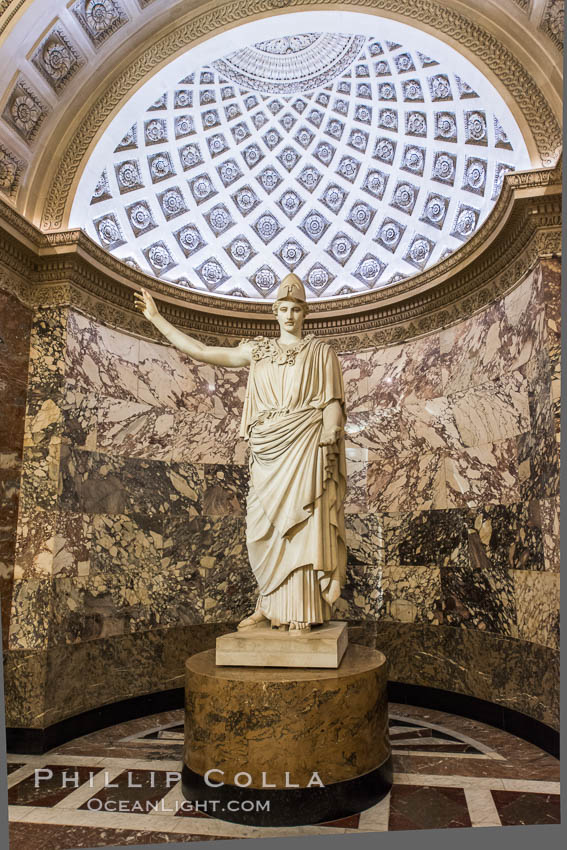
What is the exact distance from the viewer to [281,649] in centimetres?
417

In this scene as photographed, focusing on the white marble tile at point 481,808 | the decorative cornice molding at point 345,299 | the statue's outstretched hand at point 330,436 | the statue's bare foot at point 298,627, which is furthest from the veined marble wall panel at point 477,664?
the decorative cornice molding at point 345,299

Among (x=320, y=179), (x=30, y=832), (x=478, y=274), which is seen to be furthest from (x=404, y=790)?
(x=320, y=179)

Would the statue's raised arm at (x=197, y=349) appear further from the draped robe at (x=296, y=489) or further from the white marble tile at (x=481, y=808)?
the white marble tile at (x=481, y=808)

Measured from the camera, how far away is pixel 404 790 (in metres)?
4.32

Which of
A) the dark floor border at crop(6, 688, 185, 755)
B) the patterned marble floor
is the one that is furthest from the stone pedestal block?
the dark floor border at crop(6, 688, 185, 755)

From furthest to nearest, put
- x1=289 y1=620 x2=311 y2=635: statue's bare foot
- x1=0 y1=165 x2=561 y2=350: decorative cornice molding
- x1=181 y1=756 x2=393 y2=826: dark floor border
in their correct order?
x1=0 y1=165 x2=561 y2=350: decorative cornice molding, x1=289 y1=620 x2=311 y2=635: statue's bare foot, x1=181 y1=756 x2=393 y2=826: dark floor border

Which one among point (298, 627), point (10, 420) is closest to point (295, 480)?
point (298, 627)

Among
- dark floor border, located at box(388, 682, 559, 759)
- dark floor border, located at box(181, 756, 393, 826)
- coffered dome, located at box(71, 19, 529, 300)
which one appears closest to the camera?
dark floor border, located at box(181, 756, 393, 826)

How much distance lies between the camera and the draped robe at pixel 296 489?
172 inches

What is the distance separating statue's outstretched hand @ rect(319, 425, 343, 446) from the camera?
14.6 ft

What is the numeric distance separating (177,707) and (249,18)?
7.72m

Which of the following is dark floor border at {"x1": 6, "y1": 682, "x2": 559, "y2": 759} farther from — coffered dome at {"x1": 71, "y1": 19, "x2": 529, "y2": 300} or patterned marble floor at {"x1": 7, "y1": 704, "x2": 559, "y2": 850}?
coffered dome at {"x1": 71, "y1": 19, "x2": 529, "y2": 300}

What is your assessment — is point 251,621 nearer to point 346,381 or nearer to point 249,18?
point 346,381

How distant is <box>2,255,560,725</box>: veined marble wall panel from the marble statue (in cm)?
225
